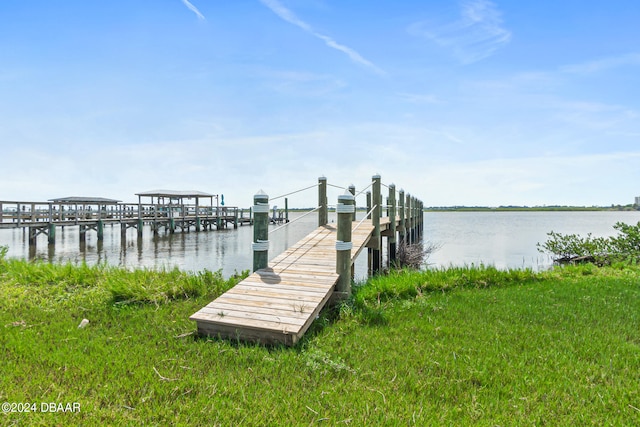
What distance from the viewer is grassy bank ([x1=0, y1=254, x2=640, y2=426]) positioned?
2742mm

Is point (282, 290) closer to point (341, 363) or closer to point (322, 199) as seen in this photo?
point (341, 363)

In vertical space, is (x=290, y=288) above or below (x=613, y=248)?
above


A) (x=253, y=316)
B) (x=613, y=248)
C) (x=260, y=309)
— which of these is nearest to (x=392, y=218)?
(x=613, y=248)

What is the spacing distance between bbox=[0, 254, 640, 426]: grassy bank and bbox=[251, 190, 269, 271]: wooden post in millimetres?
1134

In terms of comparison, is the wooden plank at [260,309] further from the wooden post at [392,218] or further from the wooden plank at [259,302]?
the wooden post at [392,218]

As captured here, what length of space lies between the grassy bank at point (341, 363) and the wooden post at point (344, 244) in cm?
34

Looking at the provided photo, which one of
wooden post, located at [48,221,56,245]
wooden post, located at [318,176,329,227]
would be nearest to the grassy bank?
wooden post, located at [318,176,329,227]

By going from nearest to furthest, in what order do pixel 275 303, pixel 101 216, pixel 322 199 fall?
pixel 275 303, pixel 322 199, pixel 101 216

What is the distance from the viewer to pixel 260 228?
606cm

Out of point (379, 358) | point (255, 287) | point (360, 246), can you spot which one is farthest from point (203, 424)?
point (360, 246)

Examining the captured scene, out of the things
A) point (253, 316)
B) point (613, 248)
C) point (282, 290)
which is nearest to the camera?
point (253, 316)

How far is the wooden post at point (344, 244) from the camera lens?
18.8 feet

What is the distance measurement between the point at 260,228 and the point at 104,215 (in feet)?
84.6

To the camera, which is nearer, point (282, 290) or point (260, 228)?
point (282, 290)
